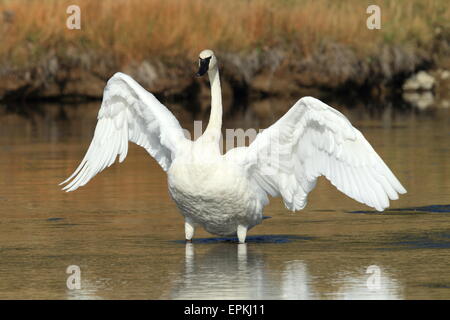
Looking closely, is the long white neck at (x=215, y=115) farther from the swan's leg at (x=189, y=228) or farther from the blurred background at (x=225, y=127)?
the blurred background at (x=225, y=127)

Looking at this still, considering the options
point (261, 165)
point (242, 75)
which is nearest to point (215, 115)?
point (261, 165)

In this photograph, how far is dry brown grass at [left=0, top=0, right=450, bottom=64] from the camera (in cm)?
3191

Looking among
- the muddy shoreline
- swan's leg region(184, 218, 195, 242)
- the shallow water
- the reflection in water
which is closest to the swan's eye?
swan's leg region(184, 218, 195, 242)

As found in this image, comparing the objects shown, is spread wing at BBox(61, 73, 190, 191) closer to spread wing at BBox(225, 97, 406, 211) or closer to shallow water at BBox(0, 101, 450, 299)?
shallow water at BBox(0, 101, 450, 299)

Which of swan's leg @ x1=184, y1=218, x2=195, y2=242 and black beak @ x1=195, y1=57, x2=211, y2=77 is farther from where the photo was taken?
black beak @ x1=195, y1=57, x2=211, y2=77

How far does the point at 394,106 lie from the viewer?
97.9 feet

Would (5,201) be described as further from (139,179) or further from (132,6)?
(132,6)

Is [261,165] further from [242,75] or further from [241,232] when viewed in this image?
[242,75]

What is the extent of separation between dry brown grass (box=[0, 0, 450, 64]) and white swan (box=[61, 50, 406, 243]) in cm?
1949

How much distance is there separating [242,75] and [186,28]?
1864mm

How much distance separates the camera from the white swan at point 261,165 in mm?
11445

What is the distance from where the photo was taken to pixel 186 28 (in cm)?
3250

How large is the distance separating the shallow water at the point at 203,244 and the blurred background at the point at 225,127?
0.03 metres

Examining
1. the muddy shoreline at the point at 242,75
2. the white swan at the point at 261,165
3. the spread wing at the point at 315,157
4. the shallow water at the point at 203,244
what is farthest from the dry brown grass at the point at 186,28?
the spread wing at the point at 315,157
